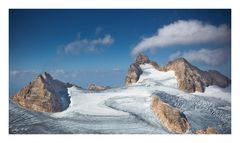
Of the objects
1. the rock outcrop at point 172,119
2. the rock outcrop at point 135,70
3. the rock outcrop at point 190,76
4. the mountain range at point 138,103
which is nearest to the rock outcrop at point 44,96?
the mountain range at point 138,103

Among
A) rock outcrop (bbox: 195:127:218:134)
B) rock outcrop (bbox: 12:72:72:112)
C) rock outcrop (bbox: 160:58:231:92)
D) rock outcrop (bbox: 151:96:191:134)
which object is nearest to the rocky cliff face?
rock outcrop (bbox: 160:58:231:92)

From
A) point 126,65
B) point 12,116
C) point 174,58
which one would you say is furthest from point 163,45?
point 12,116

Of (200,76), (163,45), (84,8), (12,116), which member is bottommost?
(12,116)

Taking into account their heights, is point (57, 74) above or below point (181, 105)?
above

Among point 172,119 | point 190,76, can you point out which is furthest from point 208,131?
point 190,76

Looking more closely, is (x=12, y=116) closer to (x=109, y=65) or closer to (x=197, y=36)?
(x=109, y=65)

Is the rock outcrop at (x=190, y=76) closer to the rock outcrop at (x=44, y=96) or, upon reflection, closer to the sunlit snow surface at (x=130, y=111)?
the sunlit snow surface at (x=130, y=111)
